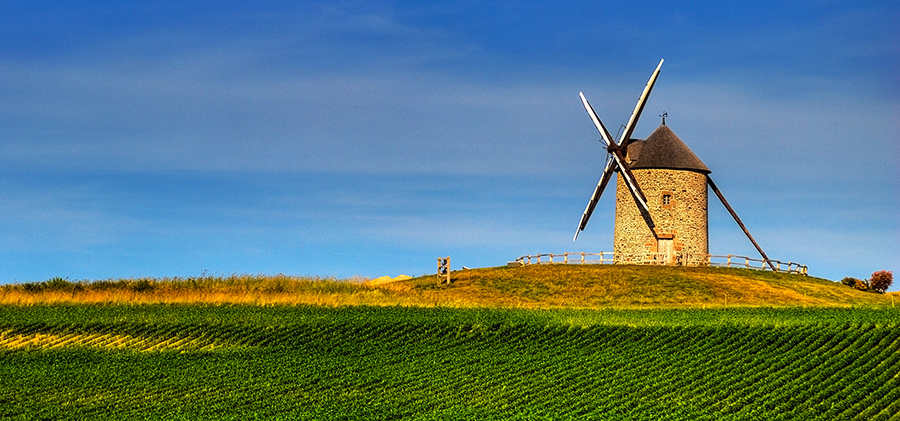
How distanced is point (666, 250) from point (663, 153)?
5.39 m

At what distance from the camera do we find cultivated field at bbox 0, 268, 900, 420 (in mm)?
21375

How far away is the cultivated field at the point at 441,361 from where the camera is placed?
2138 cm

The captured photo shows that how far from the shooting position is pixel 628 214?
55.8m

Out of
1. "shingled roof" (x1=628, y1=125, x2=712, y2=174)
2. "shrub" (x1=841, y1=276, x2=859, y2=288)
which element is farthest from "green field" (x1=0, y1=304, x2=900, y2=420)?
"shrub" (x1=841, y1=276, x2=859, y2=288)

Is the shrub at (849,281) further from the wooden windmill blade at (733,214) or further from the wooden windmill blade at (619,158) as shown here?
the wooden windmill blade at (619,158)

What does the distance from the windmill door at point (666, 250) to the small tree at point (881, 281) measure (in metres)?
12.7

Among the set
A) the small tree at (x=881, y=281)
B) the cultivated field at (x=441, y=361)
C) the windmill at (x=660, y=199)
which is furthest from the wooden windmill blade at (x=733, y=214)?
the cultivated field at (x=441, y=361)

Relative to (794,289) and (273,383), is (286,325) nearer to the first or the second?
(273,383)

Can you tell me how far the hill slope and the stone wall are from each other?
85.0 inches

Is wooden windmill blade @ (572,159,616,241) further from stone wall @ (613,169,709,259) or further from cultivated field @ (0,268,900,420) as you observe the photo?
cultivated field @ (0,268,900,420)

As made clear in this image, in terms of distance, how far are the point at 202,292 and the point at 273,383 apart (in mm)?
20183

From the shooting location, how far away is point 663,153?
183 feet

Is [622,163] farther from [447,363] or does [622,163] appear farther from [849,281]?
[447,363]

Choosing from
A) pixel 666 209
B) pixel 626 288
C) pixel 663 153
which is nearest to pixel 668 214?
pixel 666 209
